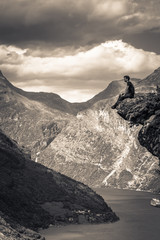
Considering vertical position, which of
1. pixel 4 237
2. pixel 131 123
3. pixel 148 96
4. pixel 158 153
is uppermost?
pixel 148 96

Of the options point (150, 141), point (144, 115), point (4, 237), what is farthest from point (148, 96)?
point (4, 237)

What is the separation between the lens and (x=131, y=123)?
49.3 m

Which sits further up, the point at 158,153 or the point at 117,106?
the point at 117,106

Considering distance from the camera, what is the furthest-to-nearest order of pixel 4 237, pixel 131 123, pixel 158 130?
pixel 4 237
pixel 131 123
pixel 158 130

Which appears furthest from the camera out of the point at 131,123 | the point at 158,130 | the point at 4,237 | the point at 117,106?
the point at 4,237

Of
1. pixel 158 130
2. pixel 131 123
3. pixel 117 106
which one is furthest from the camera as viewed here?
pixel 117 106

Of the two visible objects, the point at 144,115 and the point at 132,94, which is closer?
the point at 144,115

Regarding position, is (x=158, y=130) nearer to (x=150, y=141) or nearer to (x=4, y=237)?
A: (x=150, y=141)

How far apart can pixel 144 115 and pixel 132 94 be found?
4.84m

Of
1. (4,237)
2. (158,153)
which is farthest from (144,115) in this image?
(4,237)

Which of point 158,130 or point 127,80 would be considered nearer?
point 158,130

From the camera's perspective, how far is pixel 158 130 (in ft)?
151

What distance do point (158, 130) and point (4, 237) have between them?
17006cm

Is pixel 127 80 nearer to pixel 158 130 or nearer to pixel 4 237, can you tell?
pixel 158 130
